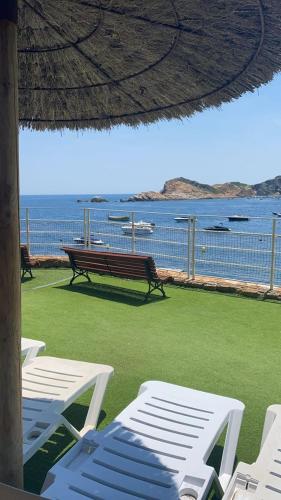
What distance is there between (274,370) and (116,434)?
242 centimetres

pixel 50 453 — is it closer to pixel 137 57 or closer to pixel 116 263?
pixel 137 57

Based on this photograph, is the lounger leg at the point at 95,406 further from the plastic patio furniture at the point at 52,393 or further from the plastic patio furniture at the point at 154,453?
the plastic patio furniture at the point at 154,453

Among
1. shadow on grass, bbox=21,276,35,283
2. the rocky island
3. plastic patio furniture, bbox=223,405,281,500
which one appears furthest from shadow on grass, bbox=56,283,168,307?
the rocky island

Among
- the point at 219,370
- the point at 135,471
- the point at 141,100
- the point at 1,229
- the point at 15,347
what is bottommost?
the point at 219,370

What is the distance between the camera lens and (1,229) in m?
1.79

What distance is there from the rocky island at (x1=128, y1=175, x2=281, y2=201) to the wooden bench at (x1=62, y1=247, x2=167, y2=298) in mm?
111860

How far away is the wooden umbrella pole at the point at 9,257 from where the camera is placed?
1.74 metres

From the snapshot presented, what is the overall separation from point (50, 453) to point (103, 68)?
259 centimetres

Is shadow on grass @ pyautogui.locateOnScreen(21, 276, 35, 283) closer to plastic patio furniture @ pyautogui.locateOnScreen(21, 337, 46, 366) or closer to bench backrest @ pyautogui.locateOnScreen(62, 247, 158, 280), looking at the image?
bench backrest @ pyautogui.locateOnScreen(62, 247, 158, 280)

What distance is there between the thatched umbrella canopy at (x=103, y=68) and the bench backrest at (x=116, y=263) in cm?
402

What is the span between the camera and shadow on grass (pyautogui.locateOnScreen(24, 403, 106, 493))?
273 cm

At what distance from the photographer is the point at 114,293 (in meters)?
7.73

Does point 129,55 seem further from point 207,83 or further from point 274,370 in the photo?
point 274,370

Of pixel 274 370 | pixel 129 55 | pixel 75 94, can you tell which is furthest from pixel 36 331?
pixel 129 55
